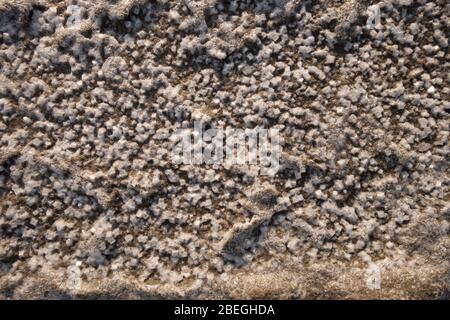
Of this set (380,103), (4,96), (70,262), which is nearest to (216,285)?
(70,262)

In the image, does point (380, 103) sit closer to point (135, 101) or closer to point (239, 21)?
point (239, 21)

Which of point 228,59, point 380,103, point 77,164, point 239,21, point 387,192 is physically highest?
point 239,21

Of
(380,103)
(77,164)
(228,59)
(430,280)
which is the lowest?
(430,280)

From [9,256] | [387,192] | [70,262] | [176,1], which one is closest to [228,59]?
[176,1]

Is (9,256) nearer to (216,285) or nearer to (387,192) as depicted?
(216,285)

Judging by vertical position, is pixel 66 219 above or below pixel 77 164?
below

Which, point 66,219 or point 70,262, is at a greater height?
point 66,219
